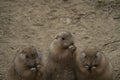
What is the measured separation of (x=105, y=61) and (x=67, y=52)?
54cm

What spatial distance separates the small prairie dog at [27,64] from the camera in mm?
6148

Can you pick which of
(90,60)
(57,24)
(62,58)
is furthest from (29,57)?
(57,24)

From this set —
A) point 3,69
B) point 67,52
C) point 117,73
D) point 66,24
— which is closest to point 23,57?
point 67,52

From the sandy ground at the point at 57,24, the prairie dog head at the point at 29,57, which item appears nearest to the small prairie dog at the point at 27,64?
the prairie dog head at the point at 29,57

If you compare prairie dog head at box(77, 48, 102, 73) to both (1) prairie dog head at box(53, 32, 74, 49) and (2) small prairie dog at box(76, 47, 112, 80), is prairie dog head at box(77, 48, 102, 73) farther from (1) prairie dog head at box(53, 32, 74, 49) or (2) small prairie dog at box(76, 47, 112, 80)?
(1) prairie dog head at box(53, 32, 74, 49)

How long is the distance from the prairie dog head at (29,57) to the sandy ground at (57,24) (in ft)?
3.67

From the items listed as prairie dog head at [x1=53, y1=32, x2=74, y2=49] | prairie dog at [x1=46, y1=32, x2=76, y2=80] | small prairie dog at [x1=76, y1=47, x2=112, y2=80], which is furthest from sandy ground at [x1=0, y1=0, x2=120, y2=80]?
prairie dog head at [x1=53, y1=32, x2=74, y2=49]

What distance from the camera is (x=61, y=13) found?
8.47 metres

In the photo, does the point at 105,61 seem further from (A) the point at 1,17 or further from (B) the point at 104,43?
(A) the point at 1,17

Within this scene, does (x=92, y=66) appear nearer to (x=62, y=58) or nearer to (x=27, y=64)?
(x=62, y=58)

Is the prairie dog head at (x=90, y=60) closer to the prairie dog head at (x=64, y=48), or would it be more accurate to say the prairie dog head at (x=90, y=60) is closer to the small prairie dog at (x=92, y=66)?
the small prairie dog at (x=92, y=66)

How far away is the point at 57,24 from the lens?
8211 millimetres

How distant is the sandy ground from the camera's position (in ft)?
25.2

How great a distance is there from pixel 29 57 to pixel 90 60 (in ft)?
2.65
